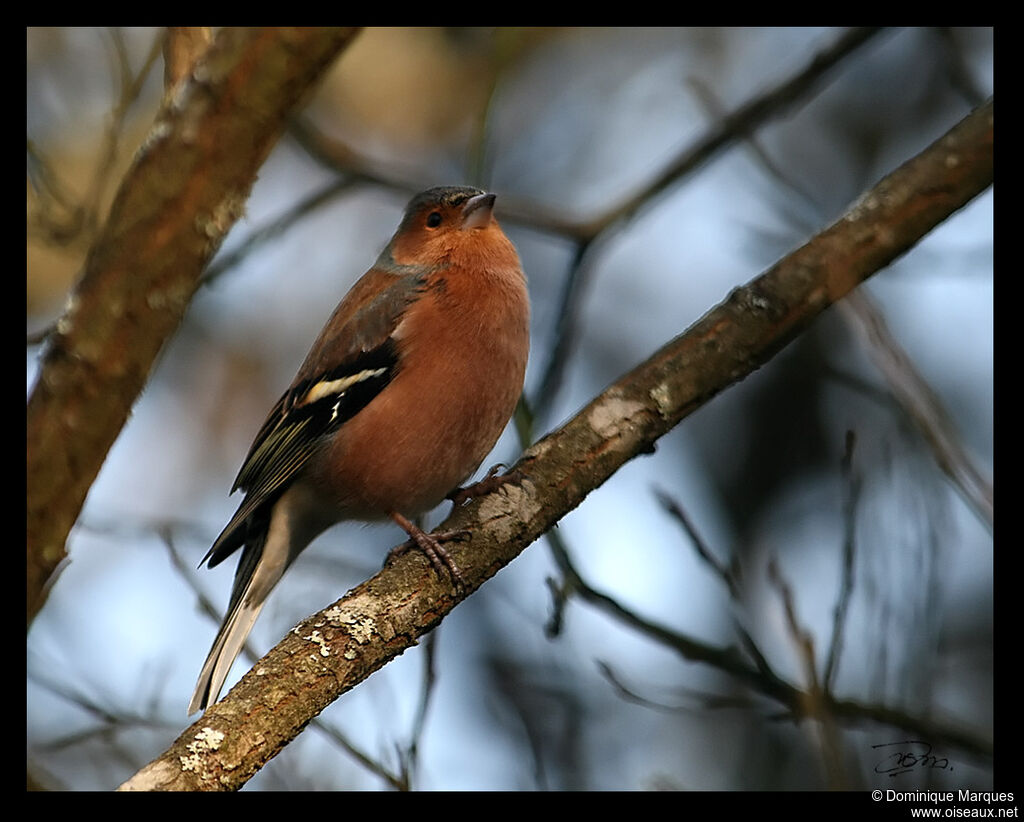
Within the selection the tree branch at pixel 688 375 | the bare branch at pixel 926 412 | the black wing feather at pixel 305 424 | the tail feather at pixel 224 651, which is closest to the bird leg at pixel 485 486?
the tree branch at pixel 688 375

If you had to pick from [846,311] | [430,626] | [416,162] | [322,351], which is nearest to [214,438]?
[416,162]

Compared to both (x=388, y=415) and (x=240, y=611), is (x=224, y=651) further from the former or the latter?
(x=388, y=415)

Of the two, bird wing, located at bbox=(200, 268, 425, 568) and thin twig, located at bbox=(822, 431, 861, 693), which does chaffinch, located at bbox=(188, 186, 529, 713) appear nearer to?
bird wing, located at bbox=(200, 268, 425, 568)

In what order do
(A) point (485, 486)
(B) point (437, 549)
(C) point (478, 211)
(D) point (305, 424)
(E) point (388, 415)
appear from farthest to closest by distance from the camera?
(C) point (478, 211) < (D) point (305, 424) < (E) point (388, 415) < (A) point (485, 486) < (B) point (437, 549)

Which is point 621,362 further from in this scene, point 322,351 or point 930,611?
point 930,611

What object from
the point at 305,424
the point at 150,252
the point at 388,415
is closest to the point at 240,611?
the point at 305,424
